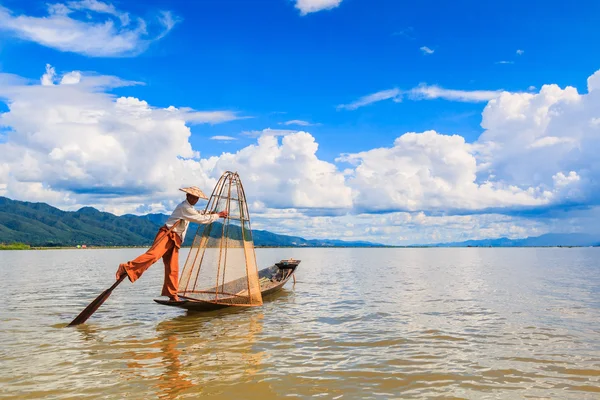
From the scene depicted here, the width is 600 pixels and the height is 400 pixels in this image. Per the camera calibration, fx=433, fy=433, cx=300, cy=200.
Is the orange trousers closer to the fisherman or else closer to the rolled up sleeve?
the fisherman

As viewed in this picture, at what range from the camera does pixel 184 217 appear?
51.4 ft

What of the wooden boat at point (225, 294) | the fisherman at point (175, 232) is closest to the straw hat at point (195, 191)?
the fisherman at point (175, 232)

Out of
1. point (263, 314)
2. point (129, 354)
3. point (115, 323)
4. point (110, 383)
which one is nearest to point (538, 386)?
point (110, 383)

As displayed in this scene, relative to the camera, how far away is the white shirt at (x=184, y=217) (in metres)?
15.6

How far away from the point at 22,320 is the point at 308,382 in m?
12.7

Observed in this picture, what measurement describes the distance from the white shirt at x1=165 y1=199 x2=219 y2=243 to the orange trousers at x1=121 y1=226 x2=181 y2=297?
23 cm

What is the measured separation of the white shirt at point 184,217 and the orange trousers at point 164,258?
0.23 m

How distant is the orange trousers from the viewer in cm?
1473

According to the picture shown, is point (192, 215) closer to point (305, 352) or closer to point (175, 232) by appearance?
point (175, 232)

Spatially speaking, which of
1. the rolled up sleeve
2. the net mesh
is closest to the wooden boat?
the net mesh

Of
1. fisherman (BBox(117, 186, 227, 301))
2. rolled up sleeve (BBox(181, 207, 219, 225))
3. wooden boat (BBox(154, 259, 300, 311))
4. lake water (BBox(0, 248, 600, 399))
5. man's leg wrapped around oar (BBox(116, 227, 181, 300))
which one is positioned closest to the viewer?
lake water (BBox(0, 248, 600, 399))

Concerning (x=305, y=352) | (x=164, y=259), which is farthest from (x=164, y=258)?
(x=305, y=352)

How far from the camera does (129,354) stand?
11.4 m

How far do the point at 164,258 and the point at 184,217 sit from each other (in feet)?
5.62
